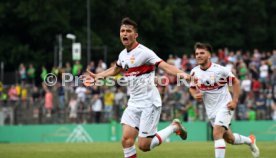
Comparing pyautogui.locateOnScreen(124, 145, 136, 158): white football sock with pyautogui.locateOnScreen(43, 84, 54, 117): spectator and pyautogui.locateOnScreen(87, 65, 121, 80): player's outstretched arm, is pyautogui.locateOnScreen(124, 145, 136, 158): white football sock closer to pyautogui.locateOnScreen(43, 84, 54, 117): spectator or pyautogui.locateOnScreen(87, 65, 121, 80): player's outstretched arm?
pyautogui.locateOnScreen(87, 65, 121, 80): player's outstretched arm

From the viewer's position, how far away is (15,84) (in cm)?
3775

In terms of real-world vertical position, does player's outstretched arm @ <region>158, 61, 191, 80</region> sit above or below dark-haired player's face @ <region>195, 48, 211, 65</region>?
below

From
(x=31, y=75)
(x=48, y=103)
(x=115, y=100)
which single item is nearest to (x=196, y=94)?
(x=115, y=100)

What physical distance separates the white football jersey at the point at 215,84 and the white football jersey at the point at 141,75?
1.78m

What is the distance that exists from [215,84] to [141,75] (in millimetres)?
2255

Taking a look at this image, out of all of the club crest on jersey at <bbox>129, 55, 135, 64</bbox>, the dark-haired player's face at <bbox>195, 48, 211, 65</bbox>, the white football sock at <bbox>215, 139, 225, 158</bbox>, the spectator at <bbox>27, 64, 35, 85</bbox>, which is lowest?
the white football sock at <bbox>215, 139, 225, 158</bbox>

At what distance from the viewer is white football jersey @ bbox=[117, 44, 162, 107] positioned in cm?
1348

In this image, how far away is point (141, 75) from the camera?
44.3ft

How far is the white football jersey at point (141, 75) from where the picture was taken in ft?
44.2

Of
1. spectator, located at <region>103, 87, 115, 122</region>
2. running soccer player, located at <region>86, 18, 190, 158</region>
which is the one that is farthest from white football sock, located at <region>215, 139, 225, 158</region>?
spectator, located at <region>103, 87, 115, 122</region>

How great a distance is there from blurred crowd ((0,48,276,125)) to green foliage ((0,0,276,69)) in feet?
54.1

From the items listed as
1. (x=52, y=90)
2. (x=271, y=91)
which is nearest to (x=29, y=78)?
(x=52, y=90)

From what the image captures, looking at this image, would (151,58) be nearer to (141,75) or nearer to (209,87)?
(141,75)

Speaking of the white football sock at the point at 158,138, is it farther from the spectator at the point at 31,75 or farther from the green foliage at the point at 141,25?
the green foliage at the point at 141,25
